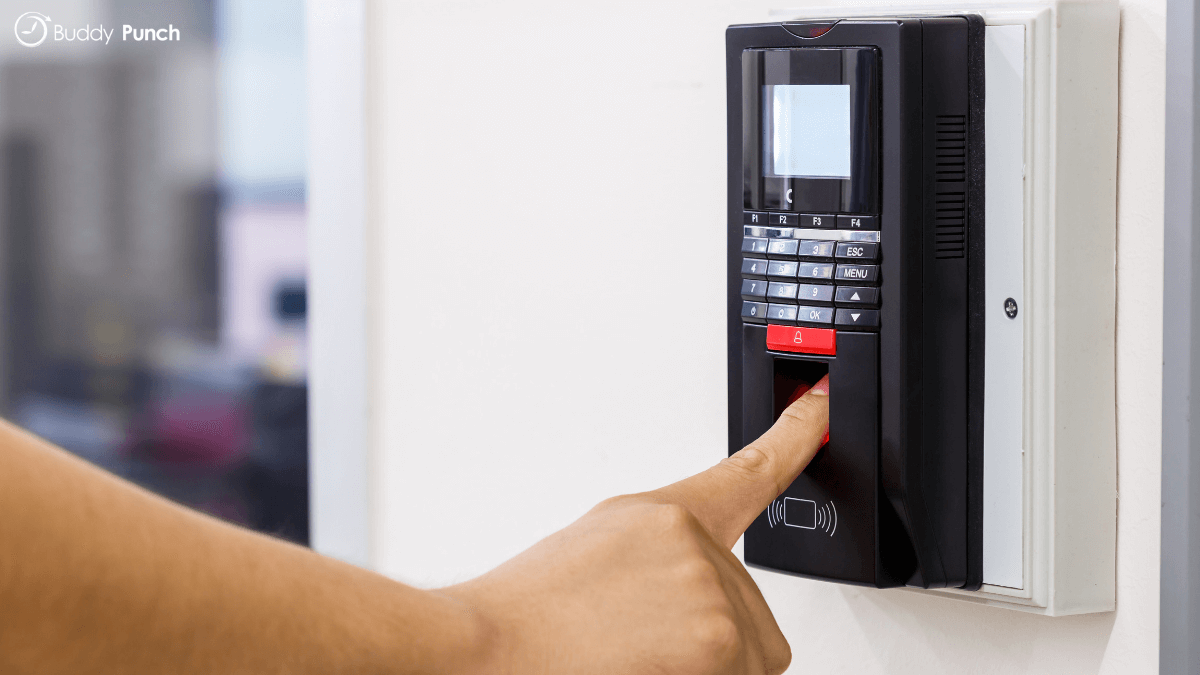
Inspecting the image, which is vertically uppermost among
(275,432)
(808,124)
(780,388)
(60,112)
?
(60,112)

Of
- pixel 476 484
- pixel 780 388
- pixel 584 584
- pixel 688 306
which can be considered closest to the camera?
pixel 584 584

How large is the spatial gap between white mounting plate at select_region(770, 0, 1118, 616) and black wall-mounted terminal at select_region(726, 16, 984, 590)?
0.01 m

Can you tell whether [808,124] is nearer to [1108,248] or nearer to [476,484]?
[1108,248]

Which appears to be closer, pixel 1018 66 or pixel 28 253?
pixel 1018 66

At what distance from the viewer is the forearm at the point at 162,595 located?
0.78 ft

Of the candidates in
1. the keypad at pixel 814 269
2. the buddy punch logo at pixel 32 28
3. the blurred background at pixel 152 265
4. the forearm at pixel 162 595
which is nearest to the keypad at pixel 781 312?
the keypad at pixel 814 269

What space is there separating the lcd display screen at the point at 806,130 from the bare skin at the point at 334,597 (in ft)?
0.61

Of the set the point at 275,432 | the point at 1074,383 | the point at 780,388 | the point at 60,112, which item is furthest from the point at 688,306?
the point at 60,112

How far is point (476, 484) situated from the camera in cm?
88

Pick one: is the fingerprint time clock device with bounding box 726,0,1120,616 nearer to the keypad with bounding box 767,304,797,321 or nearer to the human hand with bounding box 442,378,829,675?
the keypad with bounding box 767,304,797,321

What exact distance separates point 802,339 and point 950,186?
Answer: 12 cm

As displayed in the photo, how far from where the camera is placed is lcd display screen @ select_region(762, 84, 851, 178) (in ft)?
1.84

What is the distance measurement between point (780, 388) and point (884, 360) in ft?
0.23

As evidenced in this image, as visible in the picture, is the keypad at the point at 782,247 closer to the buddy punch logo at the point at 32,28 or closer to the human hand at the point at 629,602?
the human hand at the point at 629,602
